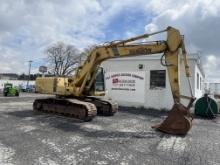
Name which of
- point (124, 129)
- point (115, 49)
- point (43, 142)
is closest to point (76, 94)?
point (115, 49)

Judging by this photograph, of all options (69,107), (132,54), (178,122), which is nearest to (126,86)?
(69,107)

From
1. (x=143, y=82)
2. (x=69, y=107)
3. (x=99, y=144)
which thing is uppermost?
(x=143, y=82)

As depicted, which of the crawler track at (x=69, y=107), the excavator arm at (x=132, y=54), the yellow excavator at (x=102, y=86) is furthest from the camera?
the crawler track at (x=69, y=107)

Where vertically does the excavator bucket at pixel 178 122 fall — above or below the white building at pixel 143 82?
below

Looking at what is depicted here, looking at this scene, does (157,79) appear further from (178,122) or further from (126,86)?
(178,122)

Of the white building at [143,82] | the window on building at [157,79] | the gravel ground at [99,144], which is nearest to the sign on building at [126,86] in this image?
the white building at [143,82]

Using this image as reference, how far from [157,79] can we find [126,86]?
214 cm

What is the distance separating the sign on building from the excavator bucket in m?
8.46

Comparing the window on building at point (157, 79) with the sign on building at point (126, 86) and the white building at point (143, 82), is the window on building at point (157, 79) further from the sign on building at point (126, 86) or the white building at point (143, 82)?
the sign on building at point (126, 86)

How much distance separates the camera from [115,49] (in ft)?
38.5

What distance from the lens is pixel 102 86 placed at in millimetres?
13797

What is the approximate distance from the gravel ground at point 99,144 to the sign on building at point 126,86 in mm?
7370

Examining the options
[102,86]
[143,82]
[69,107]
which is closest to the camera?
[69,107]

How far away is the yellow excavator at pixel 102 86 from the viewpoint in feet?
31.3
